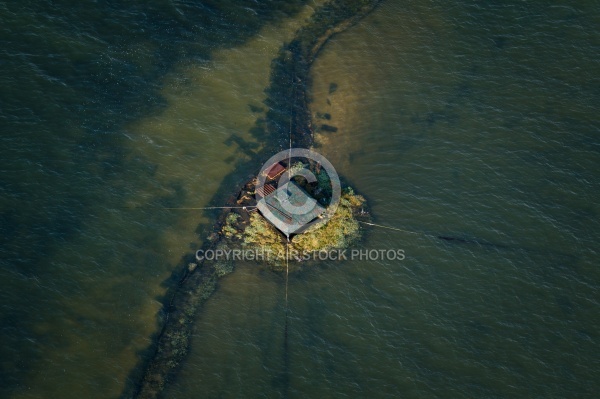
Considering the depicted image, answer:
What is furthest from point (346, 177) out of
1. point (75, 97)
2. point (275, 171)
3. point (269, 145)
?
point (75, 97)

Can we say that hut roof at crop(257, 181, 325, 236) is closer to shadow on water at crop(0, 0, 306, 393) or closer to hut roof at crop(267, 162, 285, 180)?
hut roof at crop(267, 162, 285, 180)

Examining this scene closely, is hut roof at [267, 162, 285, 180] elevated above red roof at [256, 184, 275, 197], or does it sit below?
above

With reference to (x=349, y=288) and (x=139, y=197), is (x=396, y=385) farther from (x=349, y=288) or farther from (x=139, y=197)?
(x=139, y=197)

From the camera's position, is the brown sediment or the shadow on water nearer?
the brown sediment

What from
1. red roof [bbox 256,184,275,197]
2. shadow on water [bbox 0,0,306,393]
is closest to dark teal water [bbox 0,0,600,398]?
shadow on water [bbox 0,0,306,393]

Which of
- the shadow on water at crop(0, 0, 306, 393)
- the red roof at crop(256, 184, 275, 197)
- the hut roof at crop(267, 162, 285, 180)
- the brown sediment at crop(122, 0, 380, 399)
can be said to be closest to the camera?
the brown sediment at crop(122, 0, 380, 399)

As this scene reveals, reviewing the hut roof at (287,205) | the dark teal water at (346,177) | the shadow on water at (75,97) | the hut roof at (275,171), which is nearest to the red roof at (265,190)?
the hut roof at (287,205)
